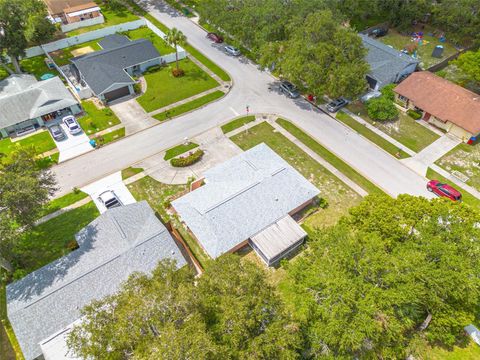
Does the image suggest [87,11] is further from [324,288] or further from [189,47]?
[324,288]

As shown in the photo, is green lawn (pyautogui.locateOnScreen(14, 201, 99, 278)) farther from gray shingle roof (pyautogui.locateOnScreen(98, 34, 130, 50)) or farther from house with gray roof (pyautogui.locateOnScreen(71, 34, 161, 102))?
gray shingle roof (pyautogui.locateOnScreen(98, 34, 130, 50))

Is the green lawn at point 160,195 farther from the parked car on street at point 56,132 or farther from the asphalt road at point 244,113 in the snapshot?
the parked car on street at point 56,132

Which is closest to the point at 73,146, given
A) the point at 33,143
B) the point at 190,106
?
the point at 33,143

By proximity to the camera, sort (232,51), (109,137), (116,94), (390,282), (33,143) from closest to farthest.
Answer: (390,282) < (33,143) < (109,137) < (116,94) < (232,51)

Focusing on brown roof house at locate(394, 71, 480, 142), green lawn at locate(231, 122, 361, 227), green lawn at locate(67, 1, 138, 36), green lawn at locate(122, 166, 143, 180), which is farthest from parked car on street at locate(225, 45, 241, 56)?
green lawn at locate(122, 166, 143, 180)

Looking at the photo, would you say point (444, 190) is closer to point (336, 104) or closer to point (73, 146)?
point (336, 104)
